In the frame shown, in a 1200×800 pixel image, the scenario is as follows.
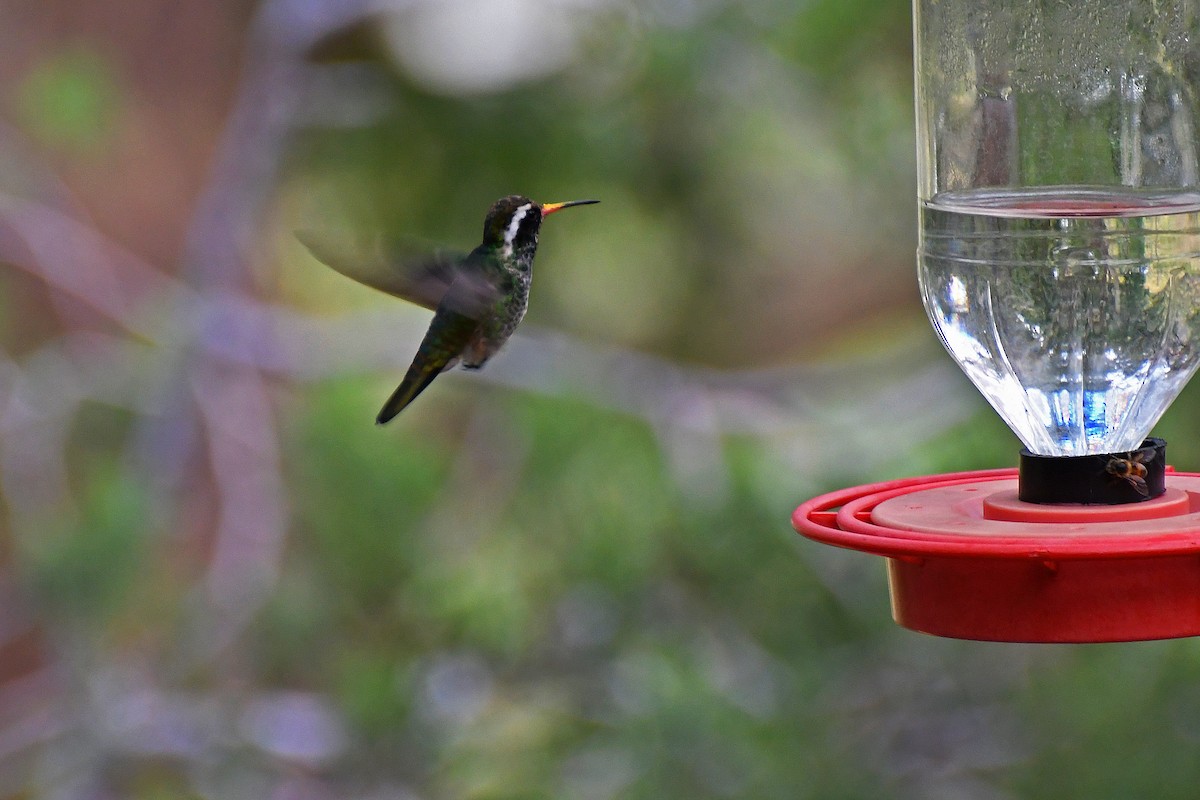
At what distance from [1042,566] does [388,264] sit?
78cm

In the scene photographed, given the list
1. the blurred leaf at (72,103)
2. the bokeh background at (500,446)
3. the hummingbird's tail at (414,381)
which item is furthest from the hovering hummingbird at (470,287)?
the blurred leaf at (72,103)

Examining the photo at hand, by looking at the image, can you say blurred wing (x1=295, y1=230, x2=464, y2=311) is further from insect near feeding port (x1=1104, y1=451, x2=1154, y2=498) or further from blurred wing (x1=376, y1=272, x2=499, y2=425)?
insect near feeding port (x1=1104, y1=451, x2=1154, y2=498)

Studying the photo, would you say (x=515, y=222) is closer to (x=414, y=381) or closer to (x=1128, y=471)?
(x=414, y=381)

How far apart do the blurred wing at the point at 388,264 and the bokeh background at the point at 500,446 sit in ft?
3.06

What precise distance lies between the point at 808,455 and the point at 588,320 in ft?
1.96

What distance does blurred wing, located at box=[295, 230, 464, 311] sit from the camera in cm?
139

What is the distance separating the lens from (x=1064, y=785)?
2.61 meters

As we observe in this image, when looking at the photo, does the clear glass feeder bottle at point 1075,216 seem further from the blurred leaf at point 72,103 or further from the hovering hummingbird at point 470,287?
the blurred leaf at point 72,103

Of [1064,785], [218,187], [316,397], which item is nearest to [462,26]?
[218,187]

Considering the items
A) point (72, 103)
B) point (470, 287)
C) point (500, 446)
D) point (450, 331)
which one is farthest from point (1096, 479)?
point (72, 103)

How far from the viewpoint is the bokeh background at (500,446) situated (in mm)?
2607

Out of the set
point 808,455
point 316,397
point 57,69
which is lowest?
point 808,455

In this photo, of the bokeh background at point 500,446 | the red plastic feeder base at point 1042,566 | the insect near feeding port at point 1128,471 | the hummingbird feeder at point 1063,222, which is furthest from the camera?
the bokeh background at point 500,446

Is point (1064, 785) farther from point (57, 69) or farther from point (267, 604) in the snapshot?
point (57, 69)
